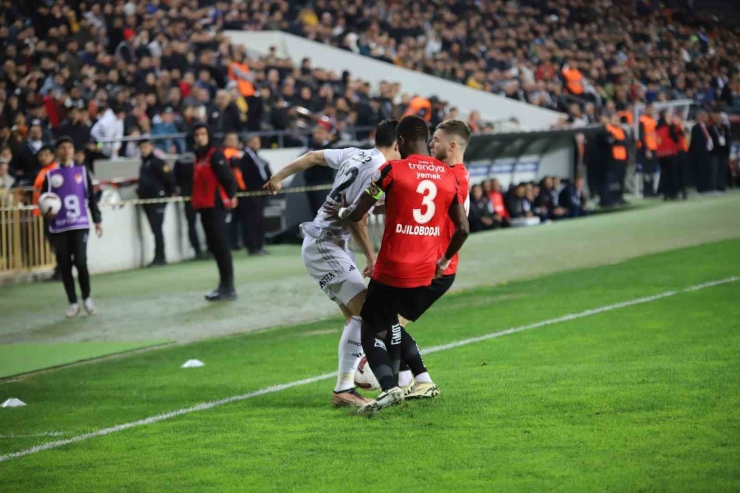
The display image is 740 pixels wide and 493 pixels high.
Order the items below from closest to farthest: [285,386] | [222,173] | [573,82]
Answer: [285,386] → [222,173] → [573,82]

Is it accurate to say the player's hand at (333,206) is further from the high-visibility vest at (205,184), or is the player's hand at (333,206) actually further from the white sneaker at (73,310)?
the white sneaker at (73,310)

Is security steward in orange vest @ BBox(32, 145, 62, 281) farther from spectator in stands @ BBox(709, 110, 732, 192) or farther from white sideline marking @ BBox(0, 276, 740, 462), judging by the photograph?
spectator in stands @ BBox(709, 110, 732, 192)

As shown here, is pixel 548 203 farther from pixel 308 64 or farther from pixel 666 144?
pixel 308 64

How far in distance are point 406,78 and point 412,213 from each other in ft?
85.0

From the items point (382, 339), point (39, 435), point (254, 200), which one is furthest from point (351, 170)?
point (254, 200)

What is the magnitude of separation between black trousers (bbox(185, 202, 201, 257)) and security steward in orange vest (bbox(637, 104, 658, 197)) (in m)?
12.2

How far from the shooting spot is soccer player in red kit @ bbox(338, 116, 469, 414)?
711 centimetres

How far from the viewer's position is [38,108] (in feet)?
66.2

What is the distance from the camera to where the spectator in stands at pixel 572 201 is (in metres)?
24.5

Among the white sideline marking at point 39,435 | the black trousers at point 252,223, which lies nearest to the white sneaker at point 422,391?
the white sideline marking at point 39,435

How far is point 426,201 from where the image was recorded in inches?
281

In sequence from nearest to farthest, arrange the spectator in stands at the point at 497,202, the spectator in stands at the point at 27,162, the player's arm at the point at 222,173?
the player's arm at the point at 222,173 → the spectator in stands at the point at 27,162 → the spectator in stands at the point at 497,202

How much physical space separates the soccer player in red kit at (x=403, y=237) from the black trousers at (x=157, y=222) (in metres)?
12.0

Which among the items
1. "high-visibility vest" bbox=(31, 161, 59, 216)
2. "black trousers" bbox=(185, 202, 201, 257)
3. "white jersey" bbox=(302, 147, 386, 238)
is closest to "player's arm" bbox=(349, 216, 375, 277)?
"white jersey" bbox=(302, 147, 386, 238)
